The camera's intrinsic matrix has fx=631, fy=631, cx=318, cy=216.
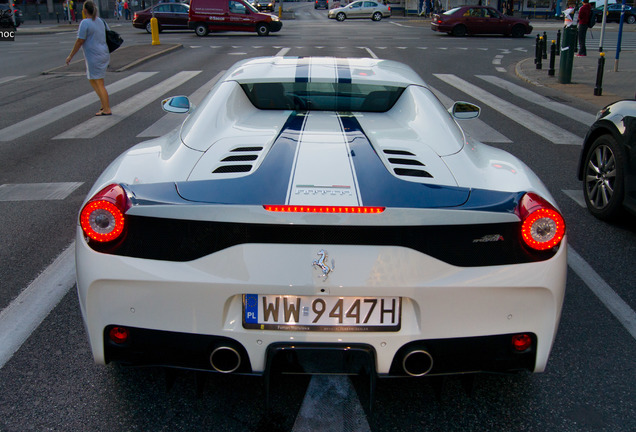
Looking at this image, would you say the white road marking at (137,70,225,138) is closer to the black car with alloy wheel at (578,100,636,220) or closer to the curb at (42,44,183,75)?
the black car with alloy wheel at (578,100,636,220)

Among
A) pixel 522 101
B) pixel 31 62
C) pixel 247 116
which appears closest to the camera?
pixel 247 116

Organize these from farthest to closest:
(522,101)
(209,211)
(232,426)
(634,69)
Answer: (634,69), (522,101), (232,426), (209,211)

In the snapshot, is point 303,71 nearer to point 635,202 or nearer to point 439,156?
point 439,156

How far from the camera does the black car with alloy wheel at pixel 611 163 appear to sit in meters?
5.09

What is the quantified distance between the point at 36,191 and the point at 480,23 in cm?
2874

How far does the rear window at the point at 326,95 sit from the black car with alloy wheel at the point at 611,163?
7.57 ft

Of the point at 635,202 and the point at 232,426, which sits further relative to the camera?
the point at 635,202

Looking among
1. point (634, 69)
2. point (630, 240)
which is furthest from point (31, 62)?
point (630, 240)

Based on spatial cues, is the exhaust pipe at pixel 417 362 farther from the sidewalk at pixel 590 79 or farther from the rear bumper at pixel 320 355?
the sidewalk at pixel 590 79

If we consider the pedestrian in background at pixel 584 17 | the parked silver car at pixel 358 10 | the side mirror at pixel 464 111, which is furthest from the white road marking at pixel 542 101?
the parked silver car at pixel 358 10

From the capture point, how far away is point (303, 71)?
13.5 ft

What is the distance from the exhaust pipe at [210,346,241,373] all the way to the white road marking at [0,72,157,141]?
26.2ft

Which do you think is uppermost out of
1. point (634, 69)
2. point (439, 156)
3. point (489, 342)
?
point (439, 156)

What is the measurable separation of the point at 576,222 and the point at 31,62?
1939 centimetres
